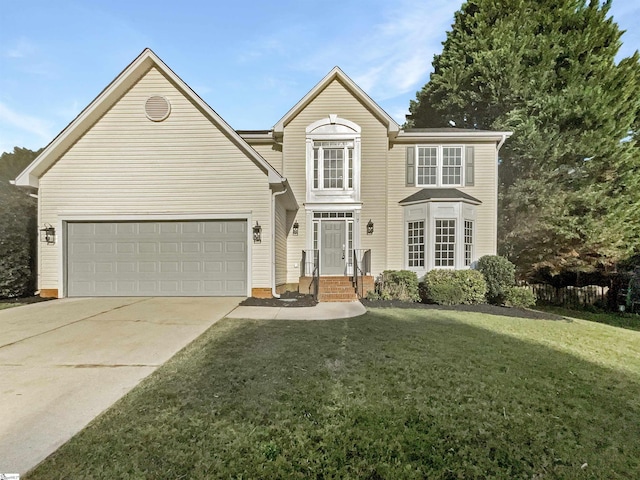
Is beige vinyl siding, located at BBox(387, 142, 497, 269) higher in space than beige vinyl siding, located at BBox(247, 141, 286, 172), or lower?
lower

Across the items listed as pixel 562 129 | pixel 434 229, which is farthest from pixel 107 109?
pixel 562 129

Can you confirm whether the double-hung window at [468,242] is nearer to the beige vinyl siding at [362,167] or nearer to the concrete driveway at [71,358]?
the beige vinyl siding at [362,167]

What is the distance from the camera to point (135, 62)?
31.9ft

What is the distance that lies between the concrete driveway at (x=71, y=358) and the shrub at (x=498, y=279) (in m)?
8.99

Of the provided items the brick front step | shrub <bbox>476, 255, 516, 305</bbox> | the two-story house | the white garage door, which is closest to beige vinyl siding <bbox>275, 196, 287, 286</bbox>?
the two-story house

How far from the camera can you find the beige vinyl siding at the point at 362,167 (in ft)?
42.4

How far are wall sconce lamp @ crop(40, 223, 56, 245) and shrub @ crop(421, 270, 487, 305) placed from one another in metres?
12.4

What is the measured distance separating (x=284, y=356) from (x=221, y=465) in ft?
7.62

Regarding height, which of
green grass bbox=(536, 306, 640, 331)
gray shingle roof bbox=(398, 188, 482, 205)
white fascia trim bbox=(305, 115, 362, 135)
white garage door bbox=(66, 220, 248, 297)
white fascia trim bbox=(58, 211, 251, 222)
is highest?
white fascia trim bbox=(305, 115, 362, 135)

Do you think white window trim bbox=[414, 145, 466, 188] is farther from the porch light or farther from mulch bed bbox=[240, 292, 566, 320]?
mulch bed bbox=[240, 292, 566, 320]

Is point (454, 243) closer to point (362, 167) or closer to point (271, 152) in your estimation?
point (362, 167)

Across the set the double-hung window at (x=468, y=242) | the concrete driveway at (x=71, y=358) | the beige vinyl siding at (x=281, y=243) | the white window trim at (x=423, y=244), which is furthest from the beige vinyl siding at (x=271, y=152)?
the double-hung window at (x=468, y=242)

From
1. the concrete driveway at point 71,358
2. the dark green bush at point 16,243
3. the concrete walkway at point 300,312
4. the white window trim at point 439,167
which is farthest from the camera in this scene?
the white window trim at point 439,167

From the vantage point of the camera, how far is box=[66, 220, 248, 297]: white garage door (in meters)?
10.1
